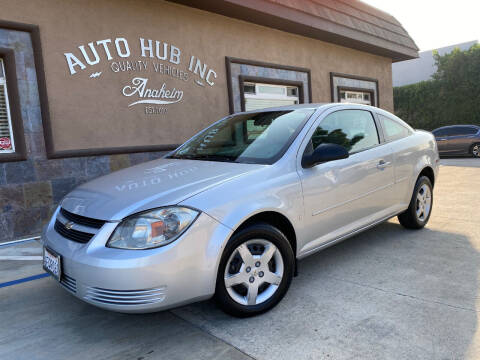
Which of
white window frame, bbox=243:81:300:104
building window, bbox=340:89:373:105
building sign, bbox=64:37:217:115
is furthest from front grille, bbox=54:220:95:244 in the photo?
building window, bbox=340:89:373:105

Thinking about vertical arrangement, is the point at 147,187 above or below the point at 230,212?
above

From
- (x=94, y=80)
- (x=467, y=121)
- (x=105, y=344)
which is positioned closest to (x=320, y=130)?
(x=105, y=344)

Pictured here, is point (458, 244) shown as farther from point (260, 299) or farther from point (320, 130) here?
point (260, 299)

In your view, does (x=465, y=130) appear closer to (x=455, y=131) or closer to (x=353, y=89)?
(x=455, y=131)

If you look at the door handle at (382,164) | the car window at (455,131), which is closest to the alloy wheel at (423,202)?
the door handle at (382,164)

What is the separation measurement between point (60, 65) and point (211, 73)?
9.65ft

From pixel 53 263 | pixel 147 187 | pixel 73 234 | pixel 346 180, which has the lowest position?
pixel 53 263

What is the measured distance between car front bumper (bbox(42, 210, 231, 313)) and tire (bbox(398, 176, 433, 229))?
2.86 meters

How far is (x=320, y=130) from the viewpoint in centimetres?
335

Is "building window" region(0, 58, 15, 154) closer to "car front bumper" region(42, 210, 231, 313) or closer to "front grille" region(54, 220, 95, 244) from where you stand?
"front grille" region(54, 220, 95, 244)

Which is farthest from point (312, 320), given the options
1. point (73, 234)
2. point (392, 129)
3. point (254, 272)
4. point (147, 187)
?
point (392, 129)

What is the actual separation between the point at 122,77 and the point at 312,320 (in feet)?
17.4

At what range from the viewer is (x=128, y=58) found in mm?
6461

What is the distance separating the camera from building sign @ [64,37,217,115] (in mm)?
6031
